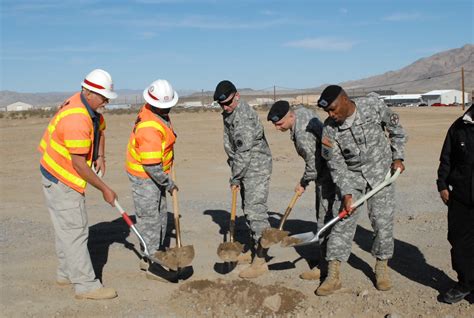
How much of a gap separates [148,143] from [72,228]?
1075mm

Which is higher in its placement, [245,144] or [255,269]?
[245,144]

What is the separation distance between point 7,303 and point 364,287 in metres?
3.46

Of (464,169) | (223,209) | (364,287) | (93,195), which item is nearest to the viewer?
(464,169)

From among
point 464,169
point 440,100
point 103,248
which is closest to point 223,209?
point 103,248

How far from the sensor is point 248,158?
5992 millimetres

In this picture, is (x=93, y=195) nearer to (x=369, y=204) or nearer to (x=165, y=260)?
(x=165, y=260)

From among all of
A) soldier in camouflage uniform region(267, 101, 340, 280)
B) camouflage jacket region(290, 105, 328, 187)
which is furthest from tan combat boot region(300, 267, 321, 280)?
camouflage jacket region(290, 105, 328, 187)

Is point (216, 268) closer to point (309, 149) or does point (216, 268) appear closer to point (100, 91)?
point (309, 149)

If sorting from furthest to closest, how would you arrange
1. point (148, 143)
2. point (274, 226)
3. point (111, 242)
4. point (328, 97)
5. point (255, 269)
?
1. point (274, 226)
2. point (111, 242)
3. point (255, 269)
4. point (148, 143)
5. point (328, 97)

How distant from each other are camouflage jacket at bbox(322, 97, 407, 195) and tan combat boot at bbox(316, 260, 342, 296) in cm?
76

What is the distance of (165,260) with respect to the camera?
5.63 metres

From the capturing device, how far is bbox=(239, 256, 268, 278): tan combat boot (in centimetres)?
597

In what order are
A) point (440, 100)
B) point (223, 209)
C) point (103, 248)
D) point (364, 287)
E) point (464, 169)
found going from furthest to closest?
point (440, 100), point (223, 209), point (103, 248), point (364, 287), point (464, 169)

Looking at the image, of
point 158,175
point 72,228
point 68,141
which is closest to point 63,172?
point 68,141
